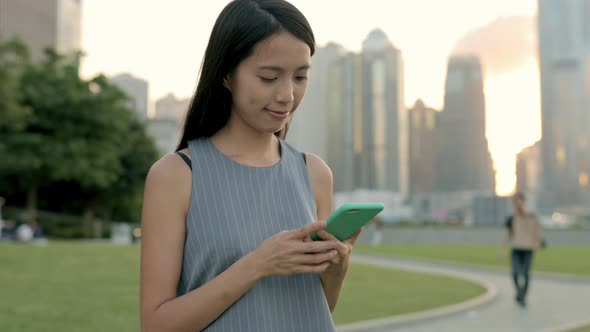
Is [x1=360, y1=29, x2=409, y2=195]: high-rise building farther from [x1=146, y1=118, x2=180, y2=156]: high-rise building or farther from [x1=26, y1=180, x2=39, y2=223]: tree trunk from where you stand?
[x1=26, y1=180, x2=39, y2=223]: tree trunk

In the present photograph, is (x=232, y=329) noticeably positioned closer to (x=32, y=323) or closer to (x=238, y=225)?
(x=238, y=225)

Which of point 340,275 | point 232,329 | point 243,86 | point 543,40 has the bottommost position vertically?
point 232,329

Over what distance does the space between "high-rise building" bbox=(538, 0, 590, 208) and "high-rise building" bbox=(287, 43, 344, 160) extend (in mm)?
60585

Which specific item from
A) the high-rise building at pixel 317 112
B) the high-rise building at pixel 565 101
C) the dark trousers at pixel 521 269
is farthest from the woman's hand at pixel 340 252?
the high-rise building at pixel 565 101

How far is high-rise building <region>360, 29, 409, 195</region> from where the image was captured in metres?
168

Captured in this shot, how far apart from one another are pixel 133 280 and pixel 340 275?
1194 cm

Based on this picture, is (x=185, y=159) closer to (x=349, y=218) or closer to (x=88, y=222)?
(x=349, y=218)

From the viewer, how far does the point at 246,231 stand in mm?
1783

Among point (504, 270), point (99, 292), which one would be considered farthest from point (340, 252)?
point (504, 270)

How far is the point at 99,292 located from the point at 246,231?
9818mm

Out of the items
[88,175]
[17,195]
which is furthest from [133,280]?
[17,195]

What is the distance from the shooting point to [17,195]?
45562 millimetres

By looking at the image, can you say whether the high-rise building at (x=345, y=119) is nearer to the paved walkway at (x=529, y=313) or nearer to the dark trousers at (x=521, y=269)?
the paved walkway at (x=529, y=313)

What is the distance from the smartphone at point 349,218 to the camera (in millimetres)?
1626
